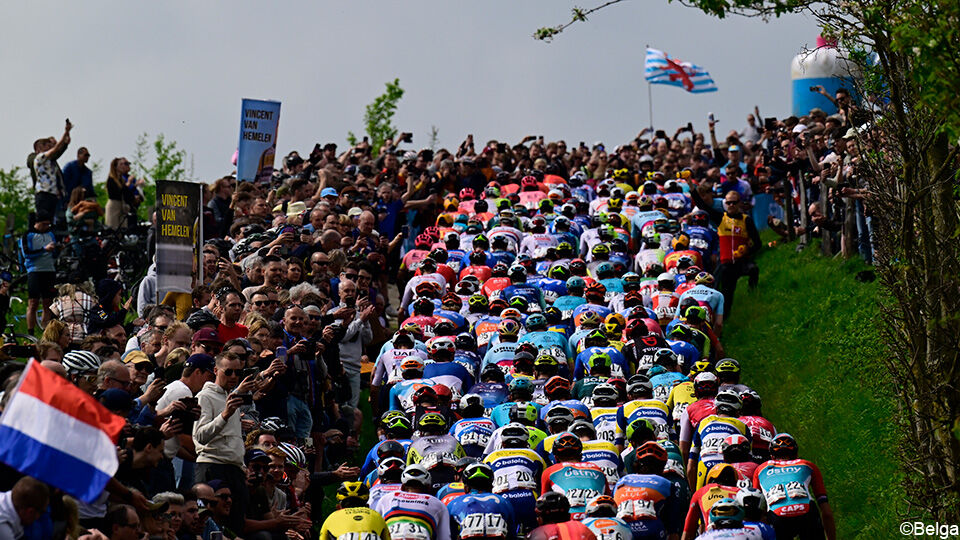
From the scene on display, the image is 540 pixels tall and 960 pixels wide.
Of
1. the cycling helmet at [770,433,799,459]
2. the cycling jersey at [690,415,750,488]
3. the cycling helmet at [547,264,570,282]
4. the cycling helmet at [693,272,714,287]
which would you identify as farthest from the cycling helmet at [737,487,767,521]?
the cycling helmet at [547,264,570,282]

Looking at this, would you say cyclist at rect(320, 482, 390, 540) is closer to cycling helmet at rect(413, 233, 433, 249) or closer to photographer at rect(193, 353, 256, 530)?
photographer at rect(193, 353, 256, 530)

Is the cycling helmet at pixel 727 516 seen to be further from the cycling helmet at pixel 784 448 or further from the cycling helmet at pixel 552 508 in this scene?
the cycling helmet at pixel 784 448

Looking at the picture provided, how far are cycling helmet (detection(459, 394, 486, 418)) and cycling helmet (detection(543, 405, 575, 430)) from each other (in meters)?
0.96

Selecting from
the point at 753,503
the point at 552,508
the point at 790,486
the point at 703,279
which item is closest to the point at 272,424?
the point at 552,508

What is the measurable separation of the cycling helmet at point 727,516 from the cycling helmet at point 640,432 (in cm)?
237

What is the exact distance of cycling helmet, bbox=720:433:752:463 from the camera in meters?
17.2

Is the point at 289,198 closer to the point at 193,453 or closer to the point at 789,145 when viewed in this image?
the point at 789,145

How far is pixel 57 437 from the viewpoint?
9.31 m

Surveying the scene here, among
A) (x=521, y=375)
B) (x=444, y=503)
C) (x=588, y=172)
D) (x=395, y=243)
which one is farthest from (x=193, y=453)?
(x=588, y=172)

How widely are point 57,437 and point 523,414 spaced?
9.91m

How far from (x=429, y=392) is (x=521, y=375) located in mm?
2189

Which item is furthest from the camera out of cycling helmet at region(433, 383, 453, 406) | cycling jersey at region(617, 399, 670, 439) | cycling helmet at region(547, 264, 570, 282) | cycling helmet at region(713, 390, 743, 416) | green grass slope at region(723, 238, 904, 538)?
cycling helmet at region(547, 264, 570, 282)

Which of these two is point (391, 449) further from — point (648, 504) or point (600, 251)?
point (600, 251)

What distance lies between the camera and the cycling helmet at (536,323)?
22.1m
